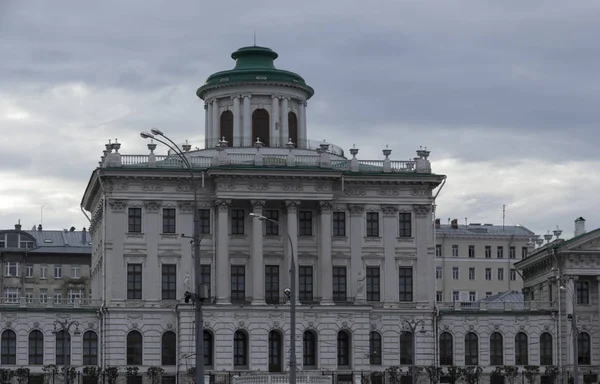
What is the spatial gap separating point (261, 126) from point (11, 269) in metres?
52.1

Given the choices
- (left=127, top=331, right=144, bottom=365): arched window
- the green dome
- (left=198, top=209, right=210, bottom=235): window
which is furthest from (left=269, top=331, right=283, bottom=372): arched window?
the green dome

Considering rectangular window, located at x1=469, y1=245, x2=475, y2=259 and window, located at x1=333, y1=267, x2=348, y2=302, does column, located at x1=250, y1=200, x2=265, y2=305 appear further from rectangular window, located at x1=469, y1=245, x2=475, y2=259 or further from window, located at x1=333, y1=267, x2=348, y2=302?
rectangular window, located at x1=469, y1=245, x2=475, y2=259

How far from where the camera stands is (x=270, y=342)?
101m

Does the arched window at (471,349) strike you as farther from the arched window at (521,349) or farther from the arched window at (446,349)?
the arched window at (521,349)

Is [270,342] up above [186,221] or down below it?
below

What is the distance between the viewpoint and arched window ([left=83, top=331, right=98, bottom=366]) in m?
101

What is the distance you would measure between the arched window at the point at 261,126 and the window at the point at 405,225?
35.4ft

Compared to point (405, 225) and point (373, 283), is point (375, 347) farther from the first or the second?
point (405, 225)

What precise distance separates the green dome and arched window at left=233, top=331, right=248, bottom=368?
59.2ft

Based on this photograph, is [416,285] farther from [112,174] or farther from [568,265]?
[112,174]

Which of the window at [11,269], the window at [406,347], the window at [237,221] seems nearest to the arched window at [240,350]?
the window at [237,221]

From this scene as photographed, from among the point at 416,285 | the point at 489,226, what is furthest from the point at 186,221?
the point at 489,226

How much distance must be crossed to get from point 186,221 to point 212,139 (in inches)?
345

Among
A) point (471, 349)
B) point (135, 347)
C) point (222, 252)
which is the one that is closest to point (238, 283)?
point (222, 252)
